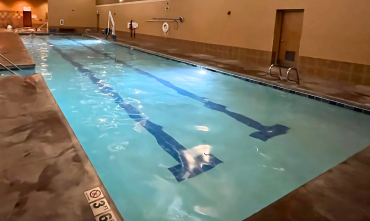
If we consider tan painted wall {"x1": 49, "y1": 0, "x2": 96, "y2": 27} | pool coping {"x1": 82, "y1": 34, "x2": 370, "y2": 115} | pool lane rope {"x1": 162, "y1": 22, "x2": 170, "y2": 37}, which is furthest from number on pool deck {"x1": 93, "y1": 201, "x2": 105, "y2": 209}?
tan painted wall {"x1": 49, "y1": 0, "x2": 96, "y2": 27}

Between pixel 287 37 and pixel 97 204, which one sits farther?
pixel 287 37

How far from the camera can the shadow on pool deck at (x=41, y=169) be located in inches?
63.5

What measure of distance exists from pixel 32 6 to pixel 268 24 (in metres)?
19.8

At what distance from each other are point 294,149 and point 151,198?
1756 millimetres

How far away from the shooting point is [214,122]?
12.5 feet

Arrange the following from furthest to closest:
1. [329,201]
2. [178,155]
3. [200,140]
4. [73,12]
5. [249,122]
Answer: [73,12], [249,122], [200,140], [178,155], [329,201]

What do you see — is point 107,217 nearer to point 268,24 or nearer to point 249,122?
point 249,122

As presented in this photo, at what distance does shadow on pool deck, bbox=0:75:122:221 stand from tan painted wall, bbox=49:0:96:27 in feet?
54.9

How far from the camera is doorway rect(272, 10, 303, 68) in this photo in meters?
6.93

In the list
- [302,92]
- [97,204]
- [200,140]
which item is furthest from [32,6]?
[97,204]

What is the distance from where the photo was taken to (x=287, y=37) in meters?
7.20

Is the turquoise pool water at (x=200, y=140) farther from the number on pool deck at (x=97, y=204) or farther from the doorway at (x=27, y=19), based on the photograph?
the doorway at (x=27, y=19)

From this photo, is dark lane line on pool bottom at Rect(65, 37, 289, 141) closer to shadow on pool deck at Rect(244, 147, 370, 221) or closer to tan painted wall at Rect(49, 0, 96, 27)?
shadow on pool deck at Rect(244, 147, 370, 221)

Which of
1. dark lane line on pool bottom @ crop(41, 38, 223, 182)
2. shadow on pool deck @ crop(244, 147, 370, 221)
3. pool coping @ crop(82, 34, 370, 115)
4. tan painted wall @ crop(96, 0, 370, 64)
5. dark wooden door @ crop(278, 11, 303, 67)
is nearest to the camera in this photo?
shadow on pool deck @ crop(244, 147, 370, 221)
